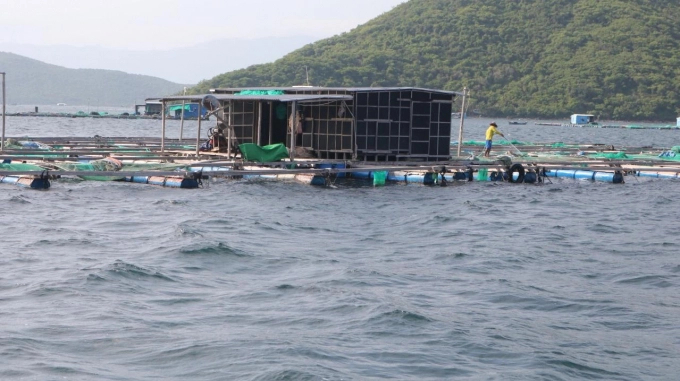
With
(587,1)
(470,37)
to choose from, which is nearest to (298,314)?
(470,37)

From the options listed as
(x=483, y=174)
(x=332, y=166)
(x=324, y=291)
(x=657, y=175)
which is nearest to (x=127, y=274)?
(x=324, y=291)

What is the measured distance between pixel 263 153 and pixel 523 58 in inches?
5673

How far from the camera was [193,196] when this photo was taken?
29453 mm

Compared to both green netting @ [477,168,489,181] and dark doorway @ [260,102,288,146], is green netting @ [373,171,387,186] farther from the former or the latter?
dark doorway @ [260,102,288,146]

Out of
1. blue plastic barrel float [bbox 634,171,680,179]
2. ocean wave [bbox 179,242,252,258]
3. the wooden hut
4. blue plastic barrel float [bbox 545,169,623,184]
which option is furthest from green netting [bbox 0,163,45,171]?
blue plastic barrel float [bbox 634,171,680,179]

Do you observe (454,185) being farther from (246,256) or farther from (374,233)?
(246,256)

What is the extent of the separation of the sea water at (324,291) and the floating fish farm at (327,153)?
137 inches

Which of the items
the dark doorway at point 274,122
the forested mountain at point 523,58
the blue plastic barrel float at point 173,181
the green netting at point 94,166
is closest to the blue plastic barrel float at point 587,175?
the dark doorway at point 274,122

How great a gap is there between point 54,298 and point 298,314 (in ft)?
12.8

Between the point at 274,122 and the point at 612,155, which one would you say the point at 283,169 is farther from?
the point at 612,155

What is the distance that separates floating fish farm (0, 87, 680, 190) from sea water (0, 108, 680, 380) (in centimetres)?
349

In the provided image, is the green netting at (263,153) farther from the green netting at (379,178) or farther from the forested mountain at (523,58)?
the forested mountain at (523,58)

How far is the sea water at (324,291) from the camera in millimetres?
13406

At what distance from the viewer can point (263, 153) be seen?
33344mm
